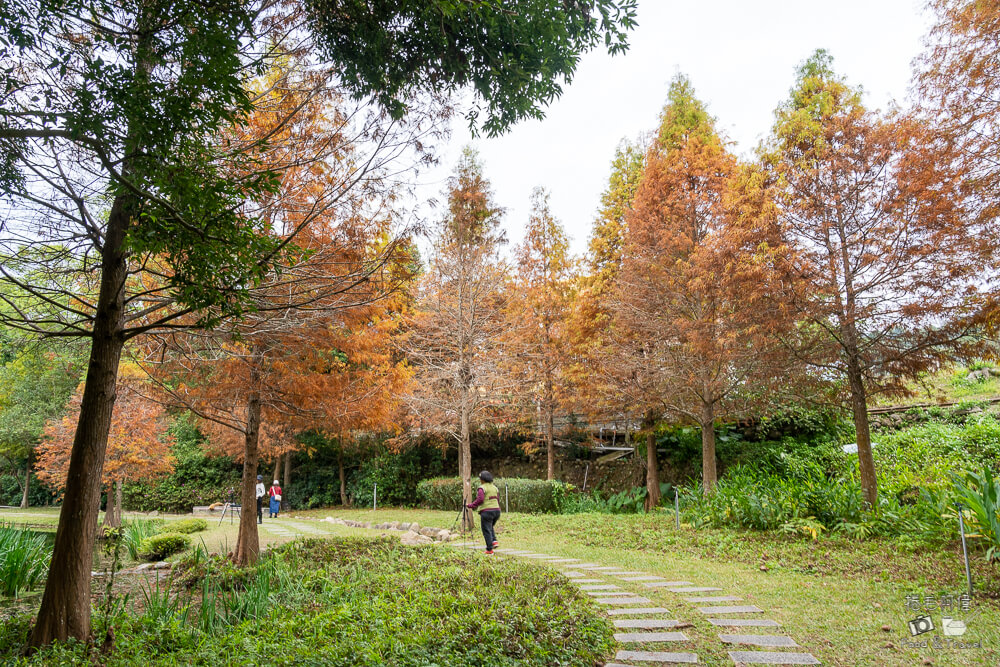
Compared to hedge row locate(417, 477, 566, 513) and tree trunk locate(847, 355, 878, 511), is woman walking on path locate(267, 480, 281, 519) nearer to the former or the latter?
hedge row locate(417, 477, 566, 513)

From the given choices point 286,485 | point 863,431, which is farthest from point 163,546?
point 286,485

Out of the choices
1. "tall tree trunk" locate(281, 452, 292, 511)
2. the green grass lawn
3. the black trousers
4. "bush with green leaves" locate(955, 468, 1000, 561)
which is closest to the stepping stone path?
the green grass lawn

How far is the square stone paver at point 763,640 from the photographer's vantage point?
4.23 metres

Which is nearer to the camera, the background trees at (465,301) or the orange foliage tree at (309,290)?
the orange foliage tree at (309,290)

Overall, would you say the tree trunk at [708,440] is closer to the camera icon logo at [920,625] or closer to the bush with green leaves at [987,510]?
the bush with green leaves at [987,510]

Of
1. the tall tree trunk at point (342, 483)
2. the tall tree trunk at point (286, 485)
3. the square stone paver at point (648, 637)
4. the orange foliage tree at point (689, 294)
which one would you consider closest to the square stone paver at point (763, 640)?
the square stone paver at point (648, 637)

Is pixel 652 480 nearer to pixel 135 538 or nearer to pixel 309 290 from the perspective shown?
pixel 309 290

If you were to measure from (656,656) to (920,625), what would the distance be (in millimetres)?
2604

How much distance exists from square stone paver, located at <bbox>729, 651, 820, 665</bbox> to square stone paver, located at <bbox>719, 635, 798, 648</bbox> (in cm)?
19

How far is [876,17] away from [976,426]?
8.45m

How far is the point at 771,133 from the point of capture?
967cm

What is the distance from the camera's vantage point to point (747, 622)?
4852 mm

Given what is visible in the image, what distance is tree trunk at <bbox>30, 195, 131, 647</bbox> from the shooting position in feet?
14.0

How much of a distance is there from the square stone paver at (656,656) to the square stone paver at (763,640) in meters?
0.54
